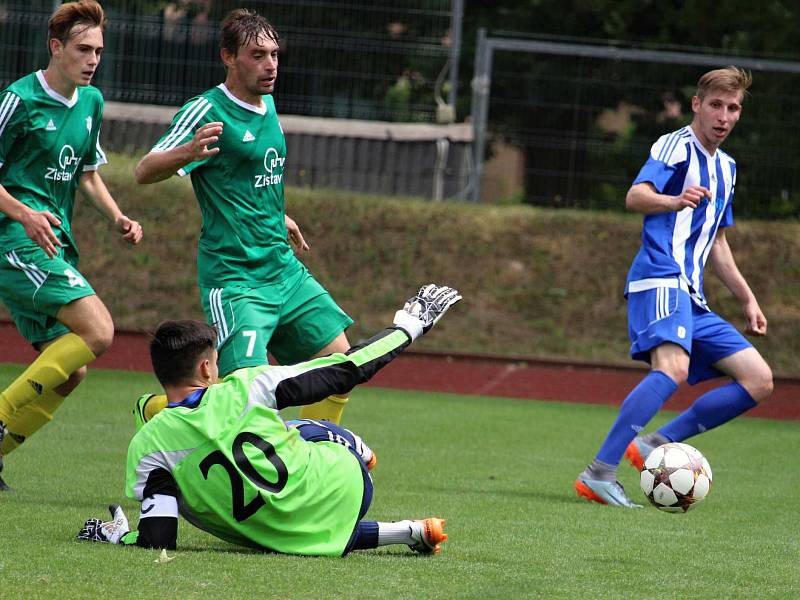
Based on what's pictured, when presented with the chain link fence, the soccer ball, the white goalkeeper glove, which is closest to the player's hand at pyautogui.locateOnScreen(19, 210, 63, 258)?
the white goalkeeper glove

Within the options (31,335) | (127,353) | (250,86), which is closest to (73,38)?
(250,86)

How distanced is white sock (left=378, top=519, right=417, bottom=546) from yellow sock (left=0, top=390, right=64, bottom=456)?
6.95 ft

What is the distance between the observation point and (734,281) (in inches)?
290

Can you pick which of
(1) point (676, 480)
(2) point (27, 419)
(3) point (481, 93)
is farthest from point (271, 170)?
(3) point (481, 93)

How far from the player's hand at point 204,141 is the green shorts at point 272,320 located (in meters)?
0.65

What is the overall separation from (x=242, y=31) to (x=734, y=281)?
3.09 metres

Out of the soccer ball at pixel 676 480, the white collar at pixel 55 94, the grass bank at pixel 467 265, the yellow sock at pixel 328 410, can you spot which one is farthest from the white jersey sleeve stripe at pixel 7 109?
the grass bank at pixel 467 265

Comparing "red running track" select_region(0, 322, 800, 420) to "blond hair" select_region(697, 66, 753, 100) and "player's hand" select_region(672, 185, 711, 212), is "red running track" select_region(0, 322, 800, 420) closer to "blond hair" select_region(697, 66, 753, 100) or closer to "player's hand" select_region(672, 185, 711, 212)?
"blond hair" select_region(697, 66, 753, 100)

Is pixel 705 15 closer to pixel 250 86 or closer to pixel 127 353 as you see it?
pixel 127 353

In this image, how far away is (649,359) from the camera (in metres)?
7.01

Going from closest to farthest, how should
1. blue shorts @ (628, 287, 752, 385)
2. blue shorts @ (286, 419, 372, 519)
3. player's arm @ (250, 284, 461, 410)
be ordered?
player's arm @ (250, 284, 461, 410) → blue shorts @ (286, 419, 372, 519) → blue shorts @ (628, 287, 752, 385)

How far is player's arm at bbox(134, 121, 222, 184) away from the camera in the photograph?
Answer: 564 centimetres

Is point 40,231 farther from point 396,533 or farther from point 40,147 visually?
point 396,533

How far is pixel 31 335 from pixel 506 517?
245cm
